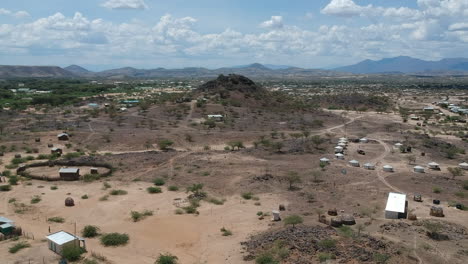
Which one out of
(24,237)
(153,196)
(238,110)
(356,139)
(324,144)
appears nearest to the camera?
(24,237)

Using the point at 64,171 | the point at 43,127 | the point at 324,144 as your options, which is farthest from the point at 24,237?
the point at 43,127

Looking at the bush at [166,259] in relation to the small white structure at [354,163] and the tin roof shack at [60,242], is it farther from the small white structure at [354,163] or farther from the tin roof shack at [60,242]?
the small white structure at [354,163]

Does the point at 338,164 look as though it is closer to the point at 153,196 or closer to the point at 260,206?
the point at 260,206

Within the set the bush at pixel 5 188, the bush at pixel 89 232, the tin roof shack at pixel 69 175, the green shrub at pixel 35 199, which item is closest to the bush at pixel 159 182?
the tin roof shack at pixel 69 175

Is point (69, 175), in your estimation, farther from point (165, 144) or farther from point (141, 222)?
Result: point (165, 144)

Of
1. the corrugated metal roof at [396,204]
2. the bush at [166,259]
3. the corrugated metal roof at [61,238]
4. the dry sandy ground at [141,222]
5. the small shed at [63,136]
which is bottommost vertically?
the dry sandy ground at [141,222]

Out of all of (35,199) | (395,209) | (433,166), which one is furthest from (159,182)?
(433,166)
